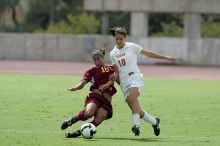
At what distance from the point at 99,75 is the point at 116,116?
4079 mm

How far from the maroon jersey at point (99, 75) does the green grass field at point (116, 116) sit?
91 cm

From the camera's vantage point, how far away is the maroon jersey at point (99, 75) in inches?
576

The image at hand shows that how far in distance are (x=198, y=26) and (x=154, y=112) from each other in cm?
3447

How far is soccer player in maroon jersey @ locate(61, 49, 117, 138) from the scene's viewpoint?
1451cm

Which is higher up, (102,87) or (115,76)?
(115,76)

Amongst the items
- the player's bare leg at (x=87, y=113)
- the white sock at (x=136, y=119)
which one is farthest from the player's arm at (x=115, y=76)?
the white sock at (x=136, y=119)

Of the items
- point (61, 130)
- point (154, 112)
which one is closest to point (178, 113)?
point (154, 112)

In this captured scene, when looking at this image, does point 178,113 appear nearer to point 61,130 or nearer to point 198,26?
point 61,130

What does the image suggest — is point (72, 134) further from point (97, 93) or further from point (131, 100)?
point (131, 100)

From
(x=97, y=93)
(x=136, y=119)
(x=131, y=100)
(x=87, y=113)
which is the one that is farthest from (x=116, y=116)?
(x=136, y=119)

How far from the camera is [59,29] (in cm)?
6700

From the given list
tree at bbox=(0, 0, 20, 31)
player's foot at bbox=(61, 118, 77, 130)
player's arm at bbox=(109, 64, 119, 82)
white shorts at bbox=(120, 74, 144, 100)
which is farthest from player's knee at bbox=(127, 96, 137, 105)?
tree at bbox=(0, 0, 20, 31)

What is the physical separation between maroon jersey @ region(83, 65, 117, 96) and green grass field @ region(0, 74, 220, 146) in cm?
91

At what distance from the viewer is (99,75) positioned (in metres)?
14.7
